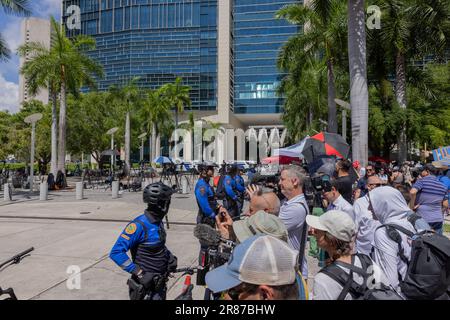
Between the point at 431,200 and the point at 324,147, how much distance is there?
4134 mm

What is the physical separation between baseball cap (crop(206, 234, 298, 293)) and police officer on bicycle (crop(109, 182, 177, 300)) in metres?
1.33

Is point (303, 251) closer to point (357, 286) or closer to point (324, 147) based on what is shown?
point (357, 286)

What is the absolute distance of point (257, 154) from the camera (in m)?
86.6

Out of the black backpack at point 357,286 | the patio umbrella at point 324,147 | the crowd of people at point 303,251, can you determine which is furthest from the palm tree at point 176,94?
the black backpack at point 357,286

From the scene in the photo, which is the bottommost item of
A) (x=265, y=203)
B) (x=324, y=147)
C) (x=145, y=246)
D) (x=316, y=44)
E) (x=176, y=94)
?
(x=145, y=246)

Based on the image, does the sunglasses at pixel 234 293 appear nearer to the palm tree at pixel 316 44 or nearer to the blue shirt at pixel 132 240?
the blue shirt at pixel 132 240

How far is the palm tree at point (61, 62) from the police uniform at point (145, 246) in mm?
23021

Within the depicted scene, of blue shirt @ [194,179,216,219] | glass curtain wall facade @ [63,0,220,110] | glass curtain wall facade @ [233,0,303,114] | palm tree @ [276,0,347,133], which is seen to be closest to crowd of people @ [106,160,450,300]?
blue shirt @ [194,179,216,219]

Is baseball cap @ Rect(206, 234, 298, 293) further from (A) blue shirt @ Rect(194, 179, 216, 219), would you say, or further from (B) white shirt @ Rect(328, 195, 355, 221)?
(A) blue shirt @ Rect(194, 179, 216, 219)

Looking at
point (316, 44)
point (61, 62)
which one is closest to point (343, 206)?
point (316, 44)

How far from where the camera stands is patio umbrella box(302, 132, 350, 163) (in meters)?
10.1

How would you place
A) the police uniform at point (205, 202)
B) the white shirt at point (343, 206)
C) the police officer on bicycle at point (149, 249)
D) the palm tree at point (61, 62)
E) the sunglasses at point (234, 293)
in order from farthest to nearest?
1. the palm tree at point (61, 62)
2. the police uniform at point (205, 202)
3. the white shirt at point (343, 206)
4. the police officer on bicycle at point (149, 249)
5. the sunglasses at point (234, 293)

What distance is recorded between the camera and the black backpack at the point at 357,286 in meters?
2.13

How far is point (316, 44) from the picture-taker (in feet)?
68.5
